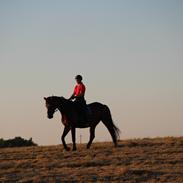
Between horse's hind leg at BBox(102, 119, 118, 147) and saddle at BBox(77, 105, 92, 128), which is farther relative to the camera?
horse's hind leg at BBox(102, 119, 118, 147)

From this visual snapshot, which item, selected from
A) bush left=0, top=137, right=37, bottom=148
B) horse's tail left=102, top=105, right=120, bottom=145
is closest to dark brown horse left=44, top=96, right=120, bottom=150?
horse's tail left=102, top=105, right=120, bottom=145

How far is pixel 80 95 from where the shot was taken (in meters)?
25.7

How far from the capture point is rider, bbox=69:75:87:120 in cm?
2545

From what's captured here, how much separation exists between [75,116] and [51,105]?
4.02 feet

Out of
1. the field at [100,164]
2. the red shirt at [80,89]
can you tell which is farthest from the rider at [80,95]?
the field at [100,164]

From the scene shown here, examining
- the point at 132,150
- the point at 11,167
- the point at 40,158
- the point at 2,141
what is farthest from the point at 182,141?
the point at 2,141

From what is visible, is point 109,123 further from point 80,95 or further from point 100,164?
point 100,164

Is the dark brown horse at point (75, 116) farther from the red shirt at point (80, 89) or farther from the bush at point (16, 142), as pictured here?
the bush at point (16, 142)

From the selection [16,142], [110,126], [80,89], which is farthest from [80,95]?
[16,142]

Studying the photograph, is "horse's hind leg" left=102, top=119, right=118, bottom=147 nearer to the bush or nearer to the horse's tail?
the horse's tail

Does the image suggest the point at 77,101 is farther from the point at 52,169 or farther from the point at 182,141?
the point at 52,169

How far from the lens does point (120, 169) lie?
58.0 ft

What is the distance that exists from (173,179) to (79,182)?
8.20 ft

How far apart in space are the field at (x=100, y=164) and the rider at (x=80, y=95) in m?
2.00
